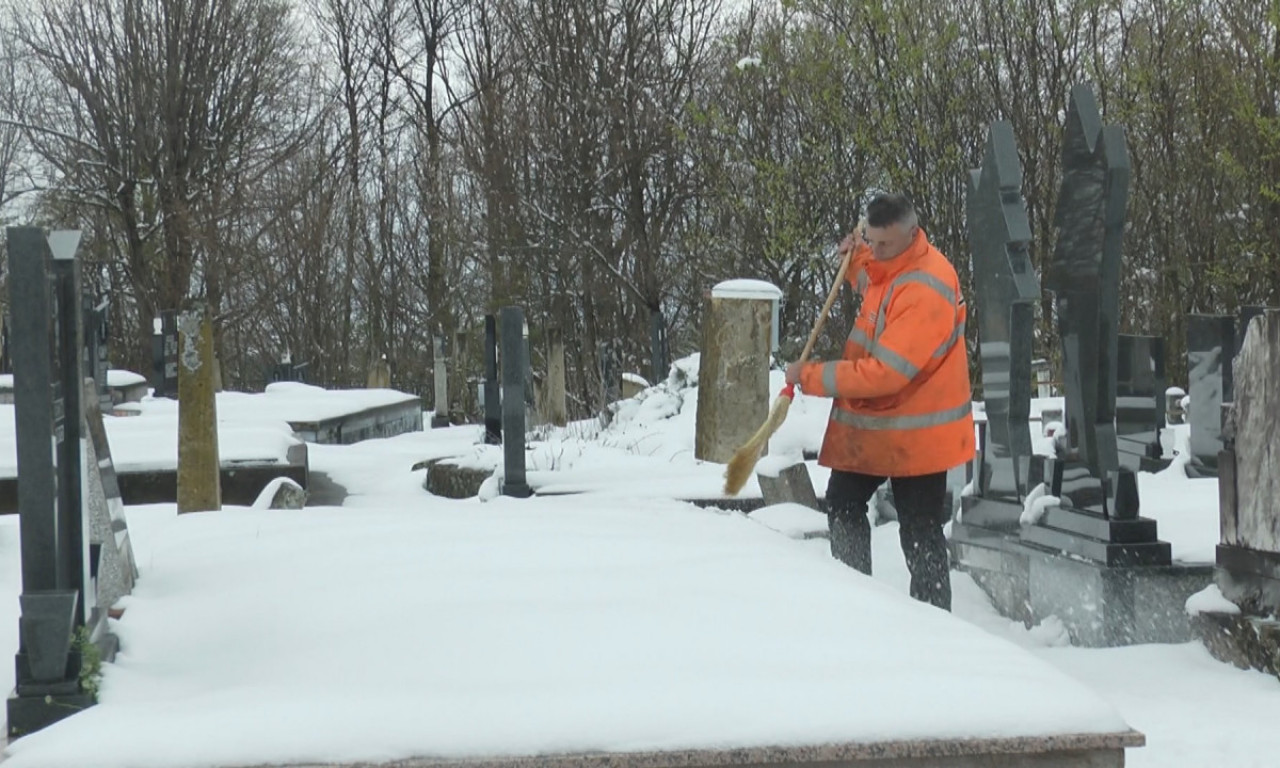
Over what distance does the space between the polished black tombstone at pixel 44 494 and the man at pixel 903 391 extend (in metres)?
2.70

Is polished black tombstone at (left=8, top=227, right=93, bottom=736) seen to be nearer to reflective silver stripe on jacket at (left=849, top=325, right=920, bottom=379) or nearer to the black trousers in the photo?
reflective silver stripe on jacket at (left=849, top=325, right=920, bottom=379)

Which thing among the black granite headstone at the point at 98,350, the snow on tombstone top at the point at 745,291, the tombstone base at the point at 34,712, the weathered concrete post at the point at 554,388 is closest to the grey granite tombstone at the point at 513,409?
the snow on tombstone top at the point at 745,291

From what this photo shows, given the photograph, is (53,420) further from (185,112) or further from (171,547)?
(185,112)

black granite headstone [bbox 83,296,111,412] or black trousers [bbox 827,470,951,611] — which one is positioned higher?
black granite headstone [bbox 83,296,111,412]

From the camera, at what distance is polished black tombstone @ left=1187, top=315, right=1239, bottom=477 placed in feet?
28.1

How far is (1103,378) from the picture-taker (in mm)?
6043

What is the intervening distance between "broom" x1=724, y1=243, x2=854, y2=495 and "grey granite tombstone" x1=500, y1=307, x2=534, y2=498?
2209 millimetres

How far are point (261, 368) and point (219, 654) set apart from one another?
34.5 m

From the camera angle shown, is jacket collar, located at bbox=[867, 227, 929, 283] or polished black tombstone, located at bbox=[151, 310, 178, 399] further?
polished black tombstone, located at bbox=[151, 310, 178, 399]

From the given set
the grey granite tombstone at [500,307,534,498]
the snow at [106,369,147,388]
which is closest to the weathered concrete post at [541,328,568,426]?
the snow at [106,369,147,388]

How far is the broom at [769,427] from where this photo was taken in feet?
18.1

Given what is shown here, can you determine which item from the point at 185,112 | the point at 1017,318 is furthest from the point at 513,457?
the point at 185,112

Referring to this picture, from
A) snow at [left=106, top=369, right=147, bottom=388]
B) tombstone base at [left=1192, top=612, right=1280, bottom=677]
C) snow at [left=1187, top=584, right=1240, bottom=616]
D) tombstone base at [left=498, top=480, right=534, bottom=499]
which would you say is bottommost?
tombstone base at [left=1192, top=612, right=1280, bottom=677]

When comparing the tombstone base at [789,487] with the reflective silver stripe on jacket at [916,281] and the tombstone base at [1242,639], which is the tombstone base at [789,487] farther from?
the tombstone base at [1242,639]
